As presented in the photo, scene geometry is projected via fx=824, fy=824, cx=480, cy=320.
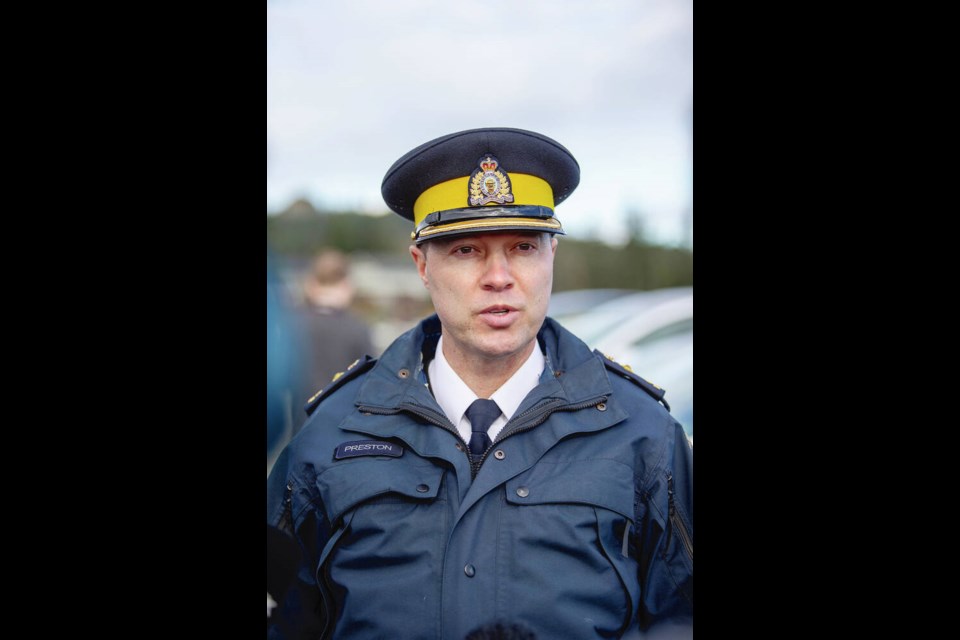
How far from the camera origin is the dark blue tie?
2434 mm

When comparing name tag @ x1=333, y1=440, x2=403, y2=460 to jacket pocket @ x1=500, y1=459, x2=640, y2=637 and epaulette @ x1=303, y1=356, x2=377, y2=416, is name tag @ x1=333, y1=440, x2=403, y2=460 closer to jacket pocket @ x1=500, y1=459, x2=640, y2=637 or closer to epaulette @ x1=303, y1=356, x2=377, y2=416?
epaulette @ x1=303, y1=356, x2=377, y2=416

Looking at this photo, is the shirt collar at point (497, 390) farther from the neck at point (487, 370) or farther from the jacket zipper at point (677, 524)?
the jacket zipper at point (677, 524)

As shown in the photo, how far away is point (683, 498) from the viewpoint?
2.53 m

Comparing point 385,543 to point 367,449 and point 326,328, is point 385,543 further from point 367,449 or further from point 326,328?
point 326,328

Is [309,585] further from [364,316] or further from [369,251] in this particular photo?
[369,251]

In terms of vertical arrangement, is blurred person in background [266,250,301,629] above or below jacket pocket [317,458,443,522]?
above

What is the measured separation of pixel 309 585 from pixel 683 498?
1.19 meters

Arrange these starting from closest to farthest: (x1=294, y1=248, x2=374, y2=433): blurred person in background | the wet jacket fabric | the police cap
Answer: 1. the wet jacket fabric
2. the police cap
3. (x1=294, y1=248, x2=374, y2=433): blurred person in background

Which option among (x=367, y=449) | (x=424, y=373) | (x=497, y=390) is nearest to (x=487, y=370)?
(x=497, y=390)

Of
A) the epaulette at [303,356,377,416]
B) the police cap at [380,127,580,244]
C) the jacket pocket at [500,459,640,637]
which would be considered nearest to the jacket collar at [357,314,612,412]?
the epaulette at [303,356,377,416]

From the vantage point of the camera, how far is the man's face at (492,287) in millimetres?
2402

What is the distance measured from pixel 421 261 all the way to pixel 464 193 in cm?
27

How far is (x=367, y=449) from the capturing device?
244 centimetres

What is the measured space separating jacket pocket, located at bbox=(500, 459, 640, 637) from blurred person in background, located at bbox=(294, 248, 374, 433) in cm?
81
